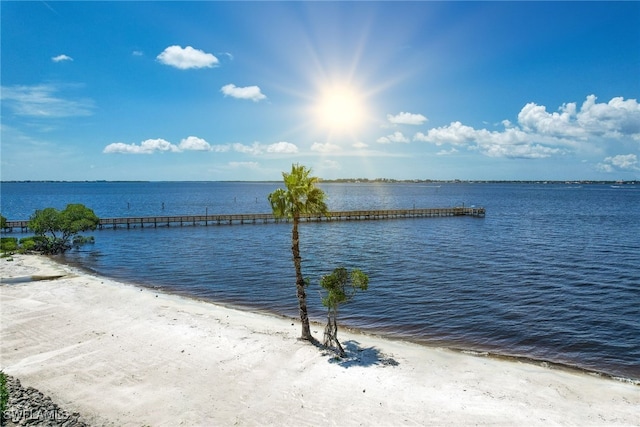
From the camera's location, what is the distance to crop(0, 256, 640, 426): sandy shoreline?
587 inches

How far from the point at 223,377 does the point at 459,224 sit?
77.7 m

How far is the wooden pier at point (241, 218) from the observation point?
8171cm

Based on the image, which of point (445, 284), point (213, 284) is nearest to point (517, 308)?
point (445, 284)

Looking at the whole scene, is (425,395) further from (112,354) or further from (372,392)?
(112,354)

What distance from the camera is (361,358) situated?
19859 millimetres

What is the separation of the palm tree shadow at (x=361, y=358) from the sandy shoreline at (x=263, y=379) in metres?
0.09

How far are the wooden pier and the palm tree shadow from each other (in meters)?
52.0

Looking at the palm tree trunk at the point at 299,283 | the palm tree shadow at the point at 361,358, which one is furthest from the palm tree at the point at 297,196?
the palm tree shadow at the point at 361,358

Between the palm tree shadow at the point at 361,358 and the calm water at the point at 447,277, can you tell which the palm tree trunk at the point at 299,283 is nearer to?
the palm tree shadow at the point at 361,358

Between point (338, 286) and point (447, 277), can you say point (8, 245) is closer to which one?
point (338, 286)

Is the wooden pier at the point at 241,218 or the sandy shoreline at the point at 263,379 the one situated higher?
the wooden pier at the point at 241,218

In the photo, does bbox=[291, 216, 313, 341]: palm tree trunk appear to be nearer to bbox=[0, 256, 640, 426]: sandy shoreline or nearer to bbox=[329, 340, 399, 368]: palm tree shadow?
bbox=[0, 256, 640, 426]: sandy shoreline

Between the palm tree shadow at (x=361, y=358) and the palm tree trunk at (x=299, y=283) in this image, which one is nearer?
the palm tree shadow at (x=361, y=358)

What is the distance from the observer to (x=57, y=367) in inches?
729
